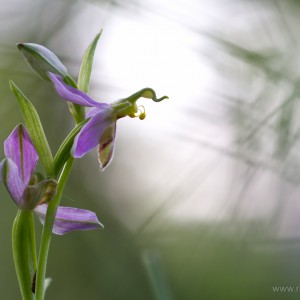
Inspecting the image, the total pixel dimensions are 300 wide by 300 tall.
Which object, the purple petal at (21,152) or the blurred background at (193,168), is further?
the blurred background at (193,168)

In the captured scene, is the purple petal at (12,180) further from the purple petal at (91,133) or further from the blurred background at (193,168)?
the blurred background at (193,168)

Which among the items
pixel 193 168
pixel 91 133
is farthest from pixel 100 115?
pixel 193 168

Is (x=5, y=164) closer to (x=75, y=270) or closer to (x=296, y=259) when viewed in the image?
(x=296, y=259)

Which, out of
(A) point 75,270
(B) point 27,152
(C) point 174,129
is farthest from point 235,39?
(B) point 27,152

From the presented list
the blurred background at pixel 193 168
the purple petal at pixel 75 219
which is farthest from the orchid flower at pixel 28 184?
the blurred background at pixel 193 168

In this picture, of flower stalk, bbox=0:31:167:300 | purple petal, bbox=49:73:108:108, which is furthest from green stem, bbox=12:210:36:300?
purple petal, bbox=49:73:108:108

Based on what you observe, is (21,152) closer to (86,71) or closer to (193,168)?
(86,71)
